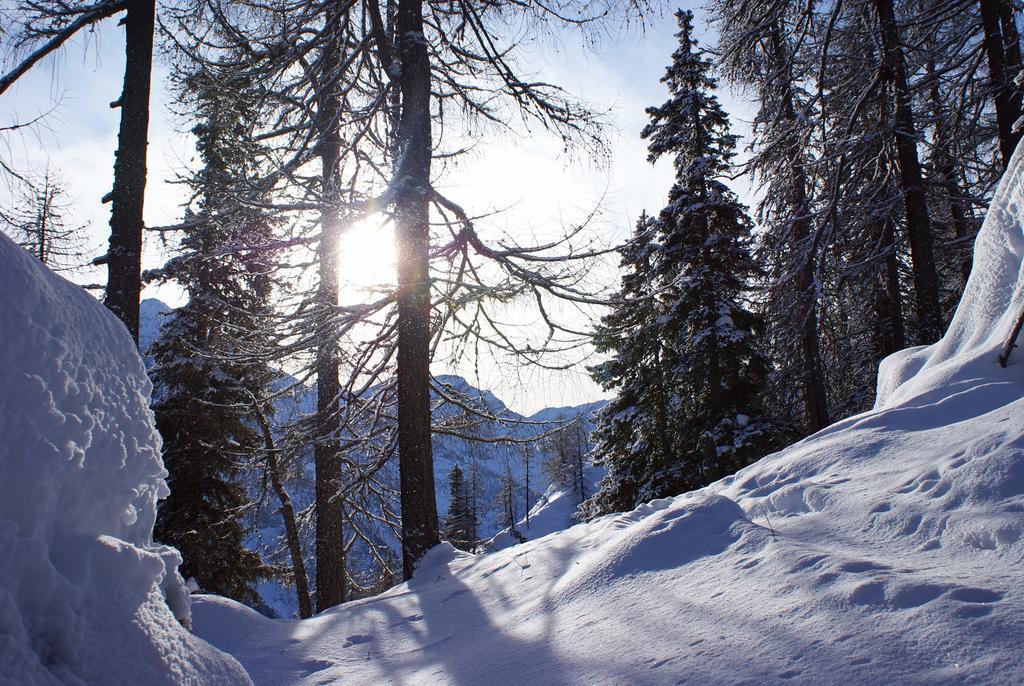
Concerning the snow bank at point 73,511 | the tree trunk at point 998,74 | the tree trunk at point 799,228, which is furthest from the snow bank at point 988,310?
the tree trunk at point 998,74

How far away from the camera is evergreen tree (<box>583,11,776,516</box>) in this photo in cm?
1298

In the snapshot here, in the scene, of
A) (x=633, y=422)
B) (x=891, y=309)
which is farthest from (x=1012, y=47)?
(x=633, y=422)

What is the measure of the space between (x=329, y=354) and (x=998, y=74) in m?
10.6

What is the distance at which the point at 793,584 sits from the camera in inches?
75.9

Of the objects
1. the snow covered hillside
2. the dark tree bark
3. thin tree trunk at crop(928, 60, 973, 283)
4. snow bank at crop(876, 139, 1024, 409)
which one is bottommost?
the snow covered hillside

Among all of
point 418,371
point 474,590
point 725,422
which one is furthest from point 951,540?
point 725,422

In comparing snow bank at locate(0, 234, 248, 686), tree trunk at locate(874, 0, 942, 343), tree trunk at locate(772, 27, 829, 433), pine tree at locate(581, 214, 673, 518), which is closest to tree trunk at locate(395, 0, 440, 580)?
snow bank at locate(0, 234, 248, 686)

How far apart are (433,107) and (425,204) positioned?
2.52 m

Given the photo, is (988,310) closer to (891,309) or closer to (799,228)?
(799,228)

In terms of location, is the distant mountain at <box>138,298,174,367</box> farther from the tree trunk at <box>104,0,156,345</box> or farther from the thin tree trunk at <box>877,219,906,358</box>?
the thin tree trunk at <box>877,219,906,358</box>

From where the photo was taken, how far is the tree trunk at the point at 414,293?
603 cm

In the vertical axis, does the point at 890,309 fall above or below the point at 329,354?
above

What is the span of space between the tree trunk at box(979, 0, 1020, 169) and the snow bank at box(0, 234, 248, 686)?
11.1m

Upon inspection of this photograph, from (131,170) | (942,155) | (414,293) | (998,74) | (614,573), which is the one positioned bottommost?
(614,573)
